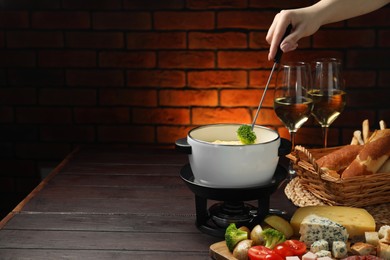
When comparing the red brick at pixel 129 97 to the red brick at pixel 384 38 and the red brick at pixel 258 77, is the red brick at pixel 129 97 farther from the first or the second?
the red brick at pixel 384 38

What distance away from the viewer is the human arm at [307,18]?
4.82ft

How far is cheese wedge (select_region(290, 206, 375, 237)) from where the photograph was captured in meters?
1.21

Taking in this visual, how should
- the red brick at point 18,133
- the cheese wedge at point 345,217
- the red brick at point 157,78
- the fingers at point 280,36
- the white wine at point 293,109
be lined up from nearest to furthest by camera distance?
1. the cheese wedge at point 345,217
2. the fingers at point 280,36
3. the white wine at point 293,109
4. the red brick at point 157,78
5. the red brick at point 18,133

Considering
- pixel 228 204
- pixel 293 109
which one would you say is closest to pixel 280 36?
pixel 293 109

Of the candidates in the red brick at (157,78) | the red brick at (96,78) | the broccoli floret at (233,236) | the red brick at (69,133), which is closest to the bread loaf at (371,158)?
the broccoli floret at (233,236)

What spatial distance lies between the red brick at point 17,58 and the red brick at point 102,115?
272 mm

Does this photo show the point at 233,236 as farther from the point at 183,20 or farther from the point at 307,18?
the point at 183,20

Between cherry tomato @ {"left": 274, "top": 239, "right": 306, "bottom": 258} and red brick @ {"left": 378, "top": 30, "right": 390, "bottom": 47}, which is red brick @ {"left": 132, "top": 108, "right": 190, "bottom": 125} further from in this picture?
cherry tomato @ {"left": 274, "top": 239, "right": 306, "bottom": 258}

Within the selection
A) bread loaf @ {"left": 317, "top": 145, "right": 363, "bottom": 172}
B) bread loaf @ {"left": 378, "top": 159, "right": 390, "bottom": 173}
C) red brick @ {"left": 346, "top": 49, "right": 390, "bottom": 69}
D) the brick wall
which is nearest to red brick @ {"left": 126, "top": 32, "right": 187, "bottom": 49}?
the brick wall

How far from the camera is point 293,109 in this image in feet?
5.15

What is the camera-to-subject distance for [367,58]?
96.0 inches

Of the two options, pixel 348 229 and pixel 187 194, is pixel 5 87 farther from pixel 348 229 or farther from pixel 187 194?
pixel 348 229

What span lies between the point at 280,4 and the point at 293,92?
918 millimetres

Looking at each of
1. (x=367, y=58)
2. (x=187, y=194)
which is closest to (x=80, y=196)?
(x=187, y=194)
